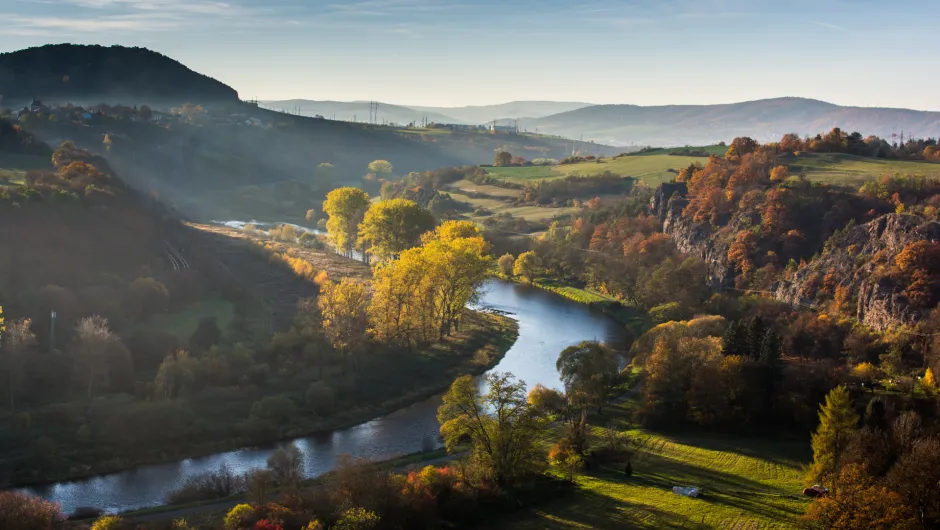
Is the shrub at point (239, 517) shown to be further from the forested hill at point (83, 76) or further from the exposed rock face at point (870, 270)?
the forested hill at point (83, 76)

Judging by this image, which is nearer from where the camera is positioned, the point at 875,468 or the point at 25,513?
the point at 25,513

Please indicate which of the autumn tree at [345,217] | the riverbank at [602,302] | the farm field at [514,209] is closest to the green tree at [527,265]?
the riverbank at [602,302]

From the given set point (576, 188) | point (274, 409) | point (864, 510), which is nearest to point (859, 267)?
point (864, 510)

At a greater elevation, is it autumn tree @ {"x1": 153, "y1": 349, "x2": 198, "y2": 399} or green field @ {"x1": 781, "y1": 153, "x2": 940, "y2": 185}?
green field @ {"x1": 781, "y1": 153, "x2": 940, "y2": 185}

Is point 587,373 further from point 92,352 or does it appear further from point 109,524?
point 92,352

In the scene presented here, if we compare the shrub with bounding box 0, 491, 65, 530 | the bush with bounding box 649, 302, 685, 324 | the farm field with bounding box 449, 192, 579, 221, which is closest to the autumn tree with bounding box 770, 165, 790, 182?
the bush with bounding box 649, 302, 685, 324

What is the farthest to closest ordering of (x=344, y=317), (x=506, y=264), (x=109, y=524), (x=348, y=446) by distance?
(x=506, y=264) < (x=344, y=317) < (x=348, y=446) < (x=109, y=524)

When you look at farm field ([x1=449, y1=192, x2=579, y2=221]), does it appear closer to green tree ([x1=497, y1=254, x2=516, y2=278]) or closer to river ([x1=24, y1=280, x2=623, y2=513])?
green tree ([x1=497, y1=254, x2=516, y2=278])
